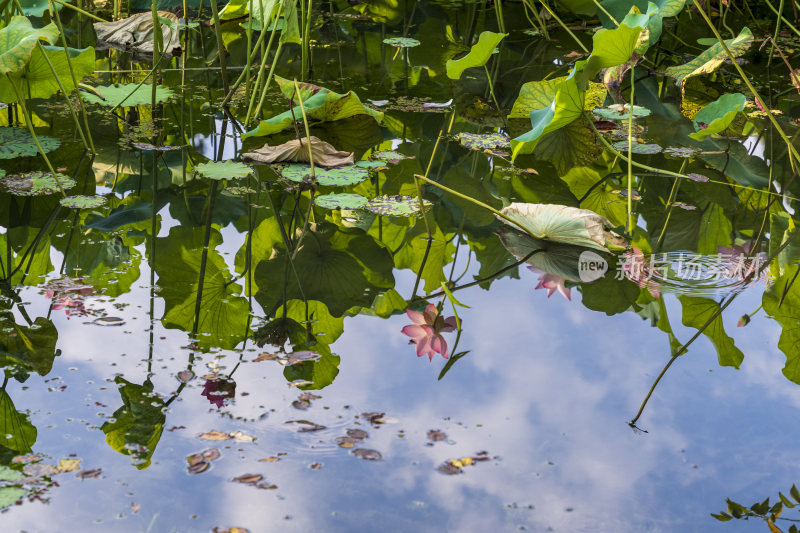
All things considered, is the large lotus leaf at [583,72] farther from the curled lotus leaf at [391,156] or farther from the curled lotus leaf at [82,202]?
the curled lotus leaf at [82,202]

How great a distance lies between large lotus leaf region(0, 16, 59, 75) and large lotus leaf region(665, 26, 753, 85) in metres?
1.88

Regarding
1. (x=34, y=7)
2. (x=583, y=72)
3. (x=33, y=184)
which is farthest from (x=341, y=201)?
(x=34, y=7)

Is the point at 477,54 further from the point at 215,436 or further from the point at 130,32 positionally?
the point at 130,32

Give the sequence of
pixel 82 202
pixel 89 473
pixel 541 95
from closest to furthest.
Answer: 1. pixel 89 473
2. pixel 82 202
3. pixel 541 95

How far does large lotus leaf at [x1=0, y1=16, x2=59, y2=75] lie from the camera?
1.69 meters

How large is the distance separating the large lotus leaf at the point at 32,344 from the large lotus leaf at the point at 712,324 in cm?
116

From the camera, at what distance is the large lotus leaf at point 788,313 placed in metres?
1.39

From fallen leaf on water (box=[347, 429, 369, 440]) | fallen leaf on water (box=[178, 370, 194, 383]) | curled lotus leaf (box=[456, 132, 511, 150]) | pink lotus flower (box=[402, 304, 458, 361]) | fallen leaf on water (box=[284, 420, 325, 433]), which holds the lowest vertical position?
fallen leaf on water (box=[347, 429, 369, 440])

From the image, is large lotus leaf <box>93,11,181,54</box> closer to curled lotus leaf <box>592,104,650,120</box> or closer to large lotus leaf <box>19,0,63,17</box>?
large lotus leaf <box>19,0,63,17</box>

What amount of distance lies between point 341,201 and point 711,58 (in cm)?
148

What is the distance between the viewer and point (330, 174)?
2129 mm

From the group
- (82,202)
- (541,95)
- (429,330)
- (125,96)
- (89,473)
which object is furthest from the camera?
(125,96)

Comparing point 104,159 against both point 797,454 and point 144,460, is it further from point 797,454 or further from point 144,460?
point 797,454

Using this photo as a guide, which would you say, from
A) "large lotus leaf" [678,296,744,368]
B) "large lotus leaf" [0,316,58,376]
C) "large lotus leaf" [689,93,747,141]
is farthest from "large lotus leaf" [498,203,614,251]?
"large lotus leaf" [0,316,58,376]
